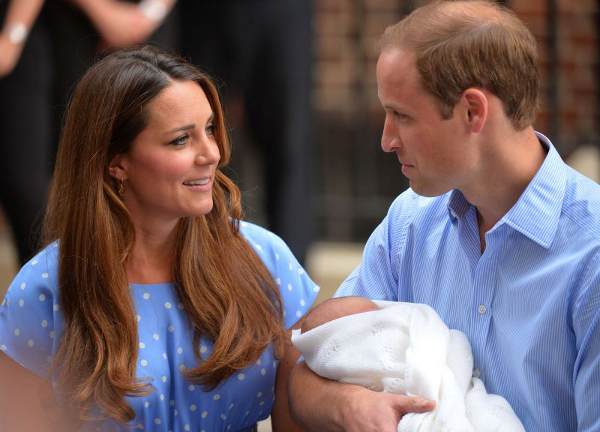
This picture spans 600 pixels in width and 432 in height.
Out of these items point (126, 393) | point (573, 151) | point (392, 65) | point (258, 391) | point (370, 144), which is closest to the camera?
point (392, 65)

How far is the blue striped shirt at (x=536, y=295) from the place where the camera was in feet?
7.68

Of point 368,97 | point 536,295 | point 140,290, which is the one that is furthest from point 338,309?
point 368,97

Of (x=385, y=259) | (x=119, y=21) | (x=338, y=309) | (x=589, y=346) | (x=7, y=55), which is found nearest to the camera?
(x=589, y=346)

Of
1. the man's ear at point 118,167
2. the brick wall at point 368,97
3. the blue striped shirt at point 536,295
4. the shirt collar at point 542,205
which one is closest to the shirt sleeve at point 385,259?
the blue striped shirt at point 536,295

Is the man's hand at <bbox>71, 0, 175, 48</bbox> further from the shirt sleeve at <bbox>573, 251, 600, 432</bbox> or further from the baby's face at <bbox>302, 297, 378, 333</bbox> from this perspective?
the shirt sleeve at <bbox>573, 251, 600, 432</bbox>

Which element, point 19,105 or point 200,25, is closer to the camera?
point 19,105

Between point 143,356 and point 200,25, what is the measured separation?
234 centimetres

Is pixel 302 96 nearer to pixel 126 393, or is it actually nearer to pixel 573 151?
pixel 573 151

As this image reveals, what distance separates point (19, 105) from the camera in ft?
14.5

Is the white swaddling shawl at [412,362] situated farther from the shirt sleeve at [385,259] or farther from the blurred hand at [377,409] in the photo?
the shirt sleeve at [385,259]

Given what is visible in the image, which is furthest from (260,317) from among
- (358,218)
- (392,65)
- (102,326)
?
(358,218)

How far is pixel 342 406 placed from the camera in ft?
8.15

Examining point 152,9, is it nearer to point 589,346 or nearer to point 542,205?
point 542,205

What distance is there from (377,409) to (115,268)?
0.70m
